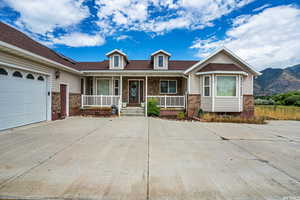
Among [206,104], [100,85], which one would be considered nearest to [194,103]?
[206,104]

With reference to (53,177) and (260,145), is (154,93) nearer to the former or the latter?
(260,145)

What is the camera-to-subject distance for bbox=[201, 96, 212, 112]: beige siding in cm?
978

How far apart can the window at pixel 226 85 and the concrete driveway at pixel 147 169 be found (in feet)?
17.3

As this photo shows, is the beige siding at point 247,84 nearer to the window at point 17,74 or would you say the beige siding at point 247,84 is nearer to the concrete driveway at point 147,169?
the concrete driveway at point 147,169

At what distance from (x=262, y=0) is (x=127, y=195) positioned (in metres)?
14.0

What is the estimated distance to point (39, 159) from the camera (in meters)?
3.35

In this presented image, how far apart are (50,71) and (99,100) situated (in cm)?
386

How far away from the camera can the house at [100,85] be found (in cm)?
603

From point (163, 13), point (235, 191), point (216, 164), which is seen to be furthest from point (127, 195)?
Answer: point (163, 13)

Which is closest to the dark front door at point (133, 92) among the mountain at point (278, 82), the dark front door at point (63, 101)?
the dark front door at point (63, 101)

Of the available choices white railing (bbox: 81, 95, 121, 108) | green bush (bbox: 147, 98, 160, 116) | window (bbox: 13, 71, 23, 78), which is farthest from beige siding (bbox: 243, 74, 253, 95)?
window (bbox: 13, 71, 23, 78)

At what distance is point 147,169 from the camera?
297 cm

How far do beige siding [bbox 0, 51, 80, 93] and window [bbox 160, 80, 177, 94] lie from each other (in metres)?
7.06

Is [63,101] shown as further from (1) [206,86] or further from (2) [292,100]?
(2) [292,100]
